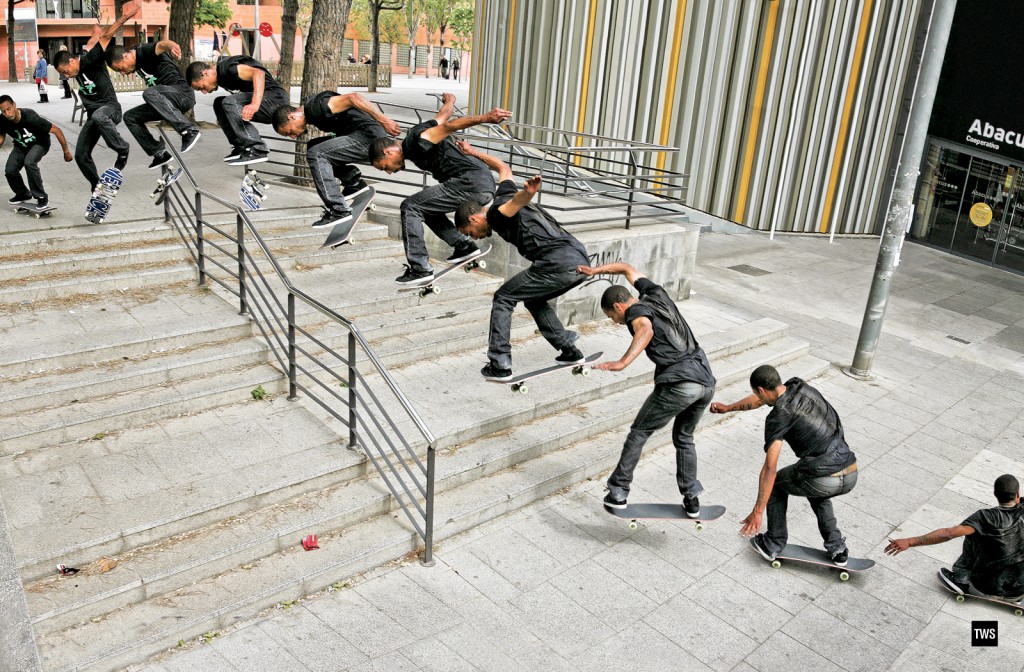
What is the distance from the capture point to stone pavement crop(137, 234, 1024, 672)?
5.33 meters

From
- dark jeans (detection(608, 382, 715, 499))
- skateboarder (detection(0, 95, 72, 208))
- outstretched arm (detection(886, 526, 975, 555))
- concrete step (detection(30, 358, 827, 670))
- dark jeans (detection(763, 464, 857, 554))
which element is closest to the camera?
concrete step (detection(30, 358, 827, 670))

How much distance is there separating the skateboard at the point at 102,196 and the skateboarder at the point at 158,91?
1.44ft

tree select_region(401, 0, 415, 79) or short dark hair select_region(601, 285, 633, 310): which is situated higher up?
tree select_region(401, 0, 415, 79)

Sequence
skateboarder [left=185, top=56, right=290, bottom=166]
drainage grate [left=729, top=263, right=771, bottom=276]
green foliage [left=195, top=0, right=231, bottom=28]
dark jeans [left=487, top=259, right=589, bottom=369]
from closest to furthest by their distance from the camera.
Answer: dark jeans [left=487, top=259, right=589, bottom=369] < skateboarder [left=185, top=56, right=290, bottom=166] < drainage grate [left=729, top=263, right=771, bottom=276] < green foliage [left=195, top=0, right=231, bottom=28]

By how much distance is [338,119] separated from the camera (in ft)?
25.8

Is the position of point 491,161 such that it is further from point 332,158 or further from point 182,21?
point 182,21

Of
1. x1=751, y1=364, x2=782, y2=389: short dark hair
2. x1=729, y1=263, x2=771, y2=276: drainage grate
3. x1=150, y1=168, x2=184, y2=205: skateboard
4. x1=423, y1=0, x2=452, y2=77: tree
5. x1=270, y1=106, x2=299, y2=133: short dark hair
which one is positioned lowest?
x1=729, y1=263, x2=771, y2=276: drainage grate

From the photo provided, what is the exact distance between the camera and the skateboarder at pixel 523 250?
21.5 feet

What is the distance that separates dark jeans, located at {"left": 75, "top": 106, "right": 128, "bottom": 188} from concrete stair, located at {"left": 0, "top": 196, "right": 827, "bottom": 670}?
3.22ft

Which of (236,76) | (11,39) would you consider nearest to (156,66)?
(236,76)

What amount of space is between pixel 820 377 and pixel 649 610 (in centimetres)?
617

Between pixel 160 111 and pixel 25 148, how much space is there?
2044 millimetres

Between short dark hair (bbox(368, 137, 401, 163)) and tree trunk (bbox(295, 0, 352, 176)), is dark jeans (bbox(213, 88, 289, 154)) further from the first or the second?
tree trunk (bbox(295, 0, 352, 176))

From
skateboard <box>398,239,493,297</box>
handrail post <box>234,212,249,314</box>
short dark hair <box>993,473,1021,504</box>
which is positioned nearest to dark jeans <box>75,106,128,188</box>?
handrail post <box>234,212,249,314</box>
